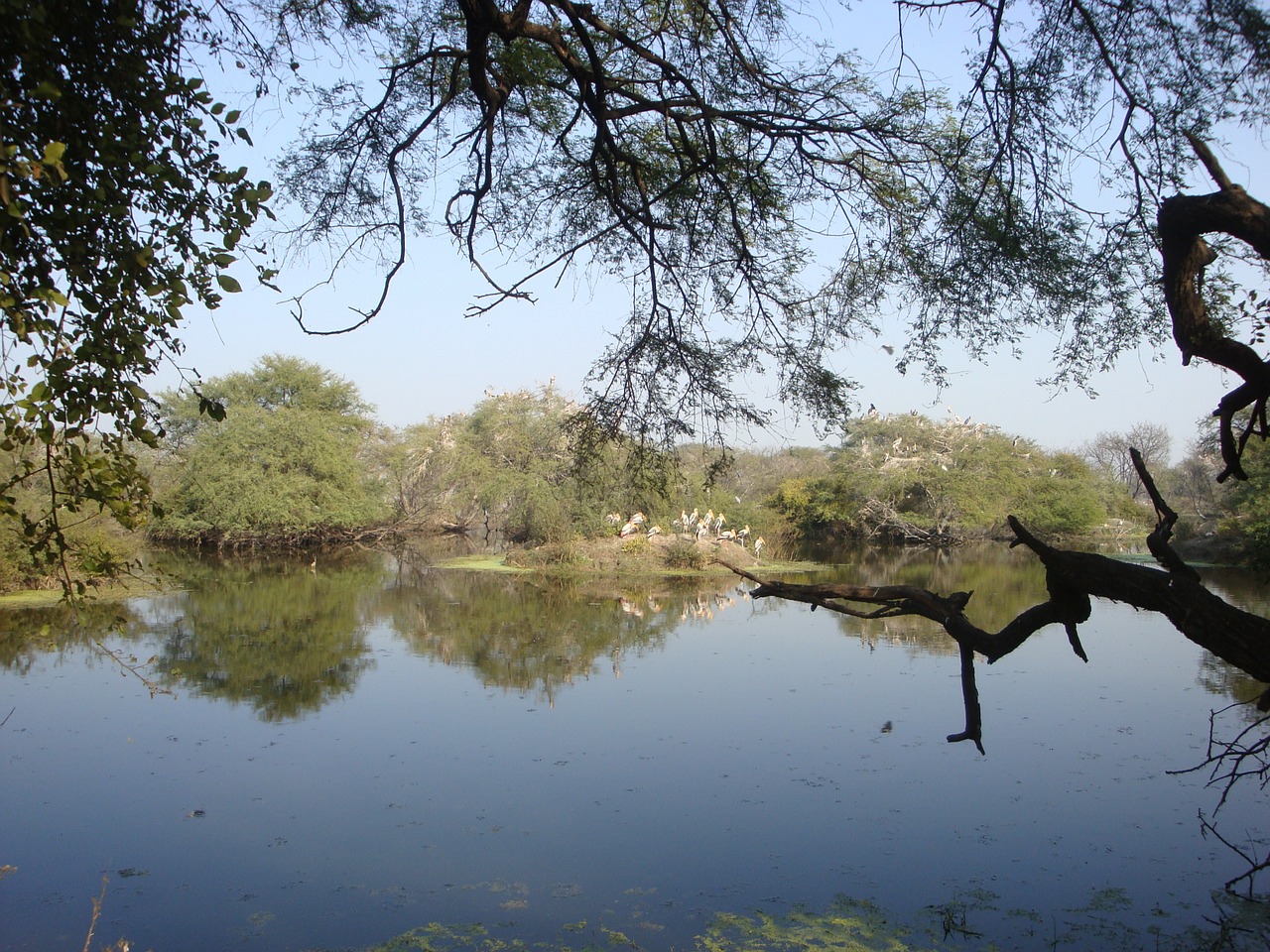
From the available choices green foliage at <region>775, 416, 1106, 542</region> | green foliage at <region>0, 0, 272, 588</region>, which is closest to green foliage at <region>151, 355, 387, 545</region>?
green foliage at <region>775, 416, 1106, 542</region>

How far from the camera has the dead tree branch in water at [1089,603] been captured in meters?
2.50

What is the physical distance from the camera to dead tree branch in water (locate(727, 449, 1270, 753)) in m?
2.50

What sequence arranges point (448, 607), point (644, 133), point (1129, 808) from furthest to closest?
point (448, 607) < point (1129, 808) < point (644, 133)

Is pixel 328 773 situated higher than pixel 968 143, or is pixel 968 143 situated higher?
pixel 968 143

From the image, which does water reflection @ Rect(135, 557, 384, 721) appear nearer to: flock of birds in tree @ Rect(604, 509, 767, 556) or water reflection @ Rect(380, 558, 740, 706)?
water reflection @ Rect(380, 558, 740, 706)

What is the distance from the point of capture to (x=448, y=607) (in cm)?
1271

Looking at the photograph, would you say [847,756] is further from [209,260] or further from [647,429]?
[209,260]

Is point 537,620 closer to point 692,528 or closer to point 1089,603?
point 692,528

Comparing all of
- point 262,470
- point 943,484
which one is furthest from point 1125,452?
point 262,470

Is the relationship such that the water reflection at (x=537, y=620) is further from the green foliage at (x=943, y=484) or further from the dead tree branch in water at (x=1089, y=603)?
the green foliage at (x=943, y=484)

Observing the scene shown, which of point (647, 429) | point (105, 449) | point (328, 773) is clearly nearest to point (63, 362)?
point (105, 449)

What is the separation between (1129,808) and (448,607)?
8940 mm

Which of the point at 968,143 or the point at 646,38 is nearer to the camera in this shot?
the point at 968,143

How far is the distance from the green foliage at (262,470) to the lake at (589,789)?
34.1 feet
